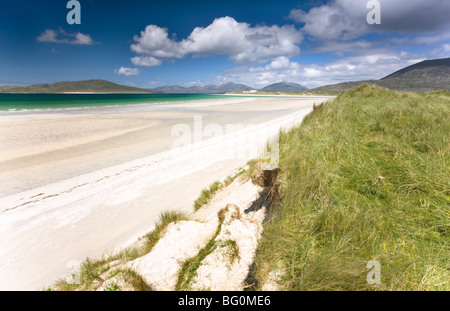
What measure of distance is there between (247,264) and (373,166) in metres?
3.05

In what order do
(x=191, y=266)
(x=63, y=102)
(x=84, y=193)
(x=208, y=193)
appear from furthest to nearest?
(x=63, y=102), (x=84, y=193), (x=208, y=193), (x=191, y=266)

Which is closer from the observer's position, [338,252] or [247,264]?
[338,252]

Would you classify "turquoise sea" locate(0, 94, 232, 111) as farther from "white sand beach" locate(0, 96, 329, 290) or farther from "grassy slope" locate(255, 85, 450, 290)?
"grassy slope" locate(255, 85, 450, 290)

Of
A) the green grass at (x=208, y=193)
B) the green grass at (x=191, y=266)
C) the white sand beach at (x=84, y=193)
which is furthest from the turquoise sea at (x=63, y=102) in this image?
the green grass at (x=191, y=266)

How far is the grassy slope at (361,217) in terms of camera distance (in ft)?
5.82

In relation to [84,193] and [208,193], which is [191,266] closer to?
[208,193]

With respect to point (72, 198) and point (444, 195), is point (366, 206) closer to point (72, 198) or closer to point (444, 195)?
point (444, 195)

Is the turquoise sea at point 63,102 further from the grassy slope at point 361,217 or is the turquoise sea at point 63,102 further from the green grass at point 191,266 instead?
the grassy slope at point 361,217

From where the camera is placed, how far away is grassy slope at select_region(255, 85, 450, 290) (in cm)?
177

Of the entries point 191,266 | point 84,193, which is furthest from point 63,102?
point 191,266

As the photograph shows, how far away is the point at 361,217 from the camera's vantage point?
2363 mm

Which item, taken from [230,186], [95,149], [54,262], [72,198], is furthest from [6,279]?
[95,149]

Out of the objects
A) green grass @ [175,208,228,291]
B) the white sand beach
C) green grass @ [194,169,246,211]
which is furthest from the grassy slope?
the white sand beach
